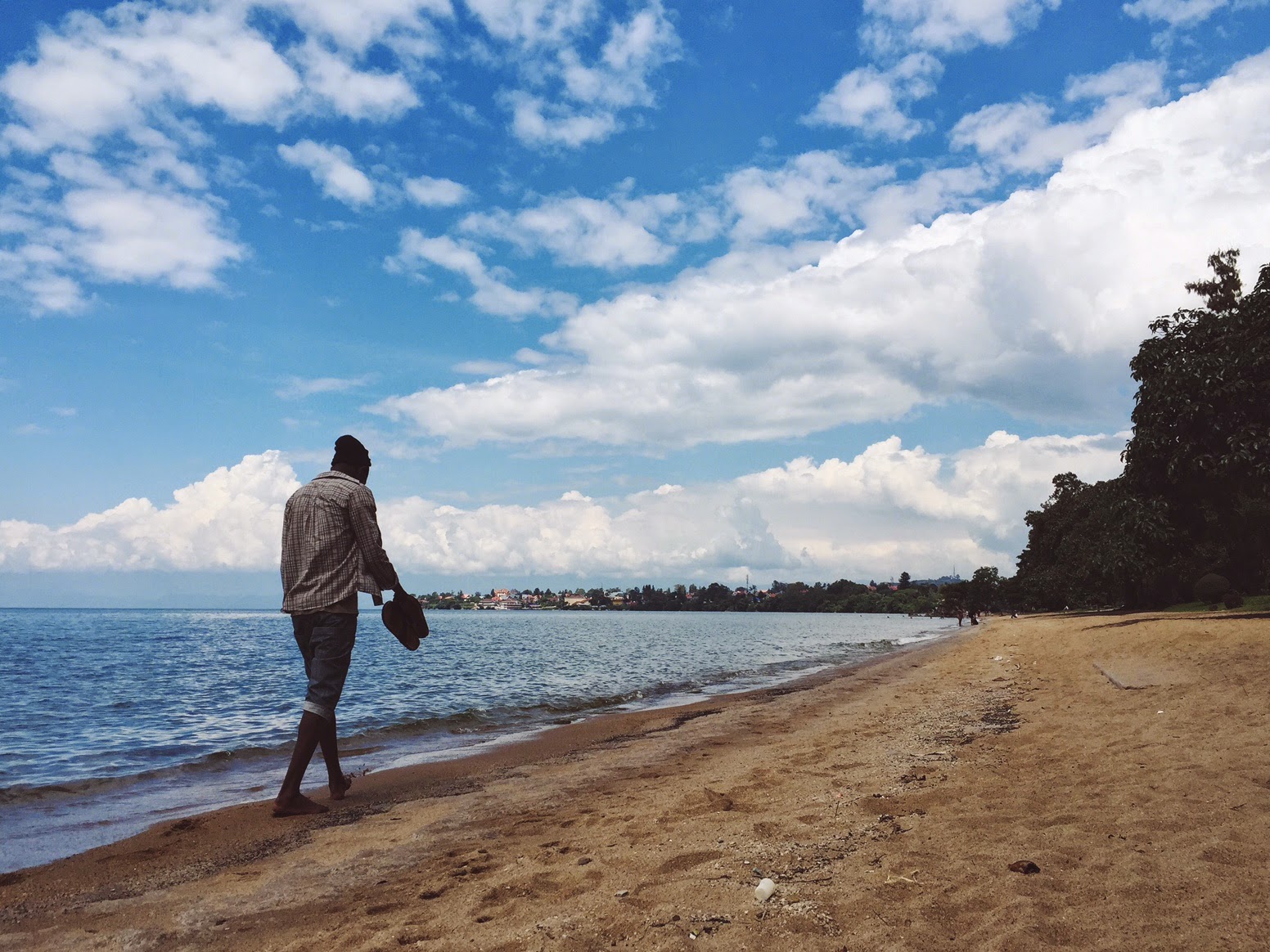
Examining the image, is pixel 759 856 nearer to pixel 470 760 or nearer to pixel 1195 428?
pixel 470 760

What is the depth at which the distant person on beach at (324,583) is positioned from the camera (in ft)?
19.4

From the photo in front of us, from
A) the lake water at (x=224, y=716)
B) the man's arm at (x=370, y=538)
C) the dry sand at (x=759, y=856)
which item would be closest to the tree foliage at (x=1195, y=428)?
the lake water at (x=224, y=716)

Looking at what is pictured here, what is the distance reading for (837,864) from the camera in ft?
12.3

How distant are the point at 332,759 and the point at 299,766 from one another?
1.35 feet

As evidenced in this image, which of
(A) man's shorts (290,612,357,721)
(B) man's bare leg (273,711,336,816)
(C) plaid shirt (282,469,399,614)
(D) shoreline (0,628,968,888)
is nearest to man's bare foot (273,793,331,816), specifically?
(B) man's bare leg (273,711,336,816)

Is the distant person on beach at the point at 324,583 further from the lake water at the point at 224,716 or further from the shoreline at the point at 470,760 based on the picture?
the lake water at the point at 224,716

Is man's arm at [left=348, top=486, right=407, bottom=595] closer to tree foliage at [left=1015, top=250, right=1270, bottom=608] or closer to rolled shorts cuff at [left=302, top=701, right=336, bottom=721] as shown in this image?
rolled shorts cuff at [left=302, top=701, right=336, bottom=721]

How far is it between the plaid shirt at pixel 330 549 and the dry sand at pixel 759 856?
168 cm

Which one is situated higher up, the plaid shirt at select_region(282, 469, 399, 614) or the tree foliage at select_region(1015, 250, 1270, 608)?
the tree foliage at select_region(1015, 250, 1270, 608)

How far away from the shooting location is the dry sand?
3053 mm

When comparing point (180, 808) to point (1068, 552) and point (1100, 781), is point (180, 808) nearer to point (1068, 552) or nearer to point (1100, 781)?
point (1100, 781)

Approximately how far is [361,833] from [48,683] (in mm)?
23267

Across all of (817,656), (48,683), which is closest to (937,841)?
(48,683)

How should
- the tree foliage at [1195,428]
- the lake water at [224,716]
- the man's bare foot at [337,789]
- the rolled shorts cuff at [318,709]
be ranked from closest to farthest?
the rolled shorts cuff at [318,709] < the man's bare foot at [337,789] < the lake water at [224,716] < the tree foliage at [1195,428]
